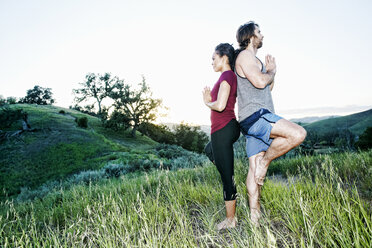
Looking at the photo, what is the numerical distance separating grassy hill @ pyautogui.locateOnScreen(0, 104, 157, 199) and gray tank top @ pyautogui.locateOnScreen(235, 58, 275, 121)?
42.8 feet

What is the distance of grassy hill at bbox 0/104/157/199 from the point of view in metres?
14.2

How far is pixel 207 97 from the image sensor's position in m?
2.49

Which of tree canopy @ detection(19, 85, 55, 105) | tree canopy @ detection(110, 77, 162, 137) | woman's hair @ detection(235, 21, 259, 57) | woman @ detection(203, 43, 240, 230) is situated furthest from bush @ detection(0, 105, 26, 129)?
tree canopy @ detection(19, 85, 55, 105)

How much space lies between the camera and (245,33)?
2.44 meters

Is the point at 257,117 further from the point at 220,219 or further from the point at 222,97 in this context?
the point at 220,219

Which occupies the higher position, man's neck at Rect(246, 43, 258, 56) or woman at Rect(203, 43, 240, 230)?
man's neck at Rect(246, 43, 258, 56)

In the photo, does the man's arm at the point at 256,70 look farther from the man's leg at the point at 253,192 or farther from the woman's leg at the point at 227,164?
the man's leg at the point at 253,192

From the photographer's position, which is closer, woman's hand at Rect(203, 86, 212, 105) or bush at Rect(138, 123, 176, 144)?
woman's hand at Rect(203, 86, 212, 105)

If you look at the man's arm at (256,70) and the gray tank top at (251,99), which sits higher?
the man's arm at (256,70)

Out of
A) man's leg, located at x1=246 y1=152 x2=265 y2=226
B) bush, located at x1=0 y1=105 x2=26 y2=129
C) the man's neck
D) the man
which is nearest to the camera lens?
the man

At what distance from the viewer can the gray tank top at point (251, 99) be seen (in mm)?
2241

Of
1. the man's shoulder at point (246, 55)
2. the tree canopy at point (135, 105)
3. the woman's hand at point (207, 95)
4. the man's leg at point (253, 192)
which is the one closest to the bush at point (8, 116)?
the tree canopy at point (135, 105)

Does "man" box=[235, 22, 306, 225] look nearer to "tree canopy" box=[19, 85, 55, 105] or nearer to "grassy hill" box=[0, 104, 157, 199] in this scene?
"grassy hill" box=[0, 104, 157, 199]

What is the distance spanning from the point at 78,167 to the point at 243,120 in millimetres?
15935
